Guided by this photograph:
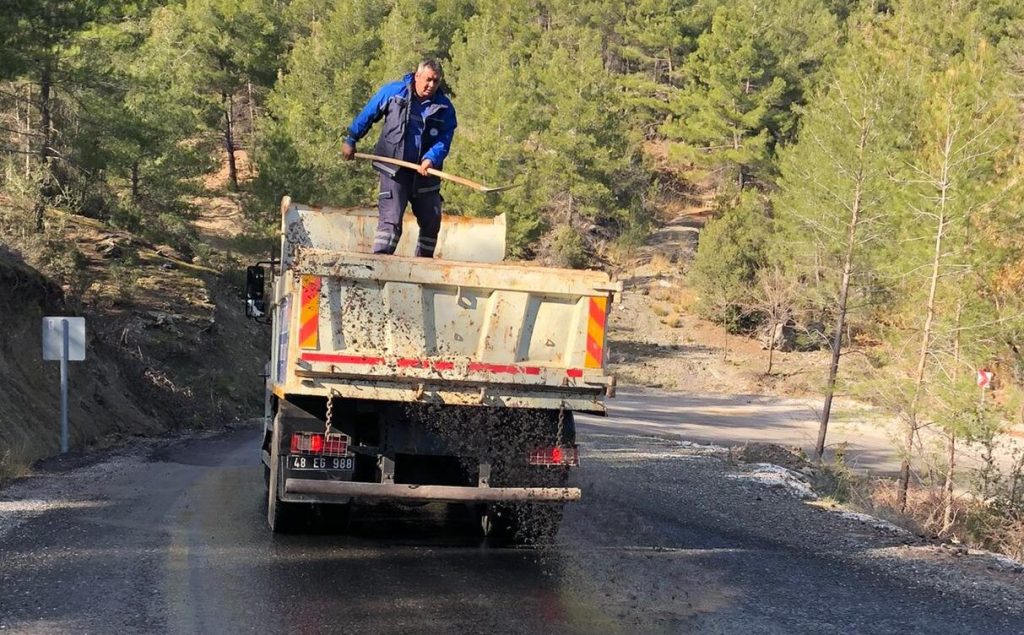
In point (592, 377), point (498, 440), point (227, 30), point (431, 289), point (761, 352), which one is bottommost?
point (761, 352)

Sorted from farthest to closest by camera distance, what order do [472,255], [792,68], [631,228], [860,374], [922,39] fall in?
1. [792,68]
2. [631,228]
3. [922,39]
4. [860,374]
5. [472,255]

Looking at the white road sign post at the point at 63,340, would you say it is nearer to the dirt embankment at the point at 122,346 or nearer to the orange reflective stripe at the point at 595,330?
the dirt embankment at the point at 122,346

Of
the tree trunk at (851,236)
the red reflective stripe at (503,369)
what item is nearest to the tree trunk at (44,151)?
the tree trunk at (851,236)

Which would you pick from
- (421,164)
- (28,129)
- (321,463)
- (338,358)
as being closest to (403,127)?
(421,164)

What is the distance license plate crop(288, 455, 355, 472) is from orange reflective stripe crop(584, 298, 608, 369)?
1932mm

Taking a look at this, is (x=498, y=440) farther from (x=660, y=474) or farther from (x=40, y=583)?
(x=660, y=474)

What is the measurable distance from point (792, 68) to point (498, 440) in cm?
5131

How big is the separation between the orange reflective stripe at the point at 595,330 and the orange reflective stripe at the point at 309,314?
78.9 inches

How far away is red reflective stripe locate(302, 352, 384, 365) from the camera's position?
23.4ft

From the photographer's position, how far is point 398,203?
875 cm

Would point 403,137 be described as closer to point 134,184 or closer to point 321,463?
point 321,463

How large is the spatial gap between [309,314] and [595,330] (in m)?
2.11

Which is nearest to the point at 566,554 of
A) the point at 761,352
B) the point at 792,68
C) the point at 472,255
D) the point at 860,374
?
the point at 472,255

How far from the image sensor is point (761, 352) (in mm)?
47781
